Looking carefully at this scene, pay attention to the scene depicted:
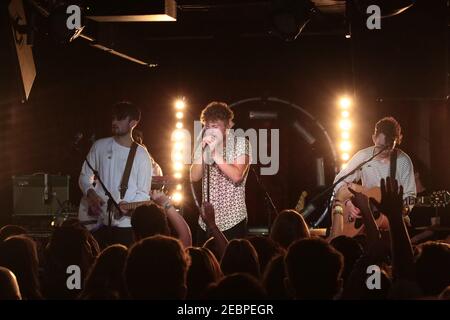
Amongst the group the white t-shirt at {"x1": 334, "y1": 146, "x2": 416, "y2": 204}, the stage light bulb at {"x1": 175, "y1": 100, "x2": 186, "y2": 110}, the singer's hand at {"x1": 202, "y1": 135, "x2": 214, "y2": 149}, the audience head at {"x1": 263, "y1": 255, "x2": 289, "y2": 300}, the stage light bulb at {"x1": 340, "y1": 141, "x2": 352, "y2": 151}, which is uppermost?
the stage light bulb at {"x1": 175, "y1": 100, "x2": 186, "y2": 110}

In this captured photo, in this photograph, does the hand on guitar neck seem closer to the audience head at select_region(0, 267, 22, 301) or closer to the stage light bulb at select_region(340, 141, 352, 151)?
the audience head at select_region(0, 267, 22, 301)

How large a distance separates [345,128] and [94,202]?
17.8 ft

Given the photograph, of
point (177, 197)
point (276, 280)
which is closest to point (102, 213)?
point (276, 280)

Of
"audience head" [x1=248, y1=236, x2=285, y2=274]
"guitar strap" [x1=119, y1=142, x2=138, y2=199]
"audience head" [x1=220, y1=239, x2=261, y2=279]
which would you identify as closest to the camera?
"audience head" [x1=220, y1=239, x2=261, y2=279]

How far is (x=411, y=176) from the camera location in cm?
634

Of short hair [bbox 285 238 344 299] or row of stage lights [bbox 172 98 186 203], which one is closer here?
short hair [bbox 285 238 344 299]

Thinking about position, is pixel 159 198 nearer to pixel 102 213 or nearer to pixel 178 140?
pixel 102 213

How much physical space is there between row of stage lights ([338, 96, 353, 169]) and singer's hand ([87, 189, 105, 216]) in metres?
5.18

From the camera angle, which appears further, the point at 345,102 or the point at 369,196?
the point at 345,102

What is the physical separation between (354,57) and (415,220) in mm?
3327

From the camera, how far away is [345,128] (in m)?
Answer: 10.2

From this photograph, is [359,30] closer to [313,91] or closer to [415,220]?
[415,220]

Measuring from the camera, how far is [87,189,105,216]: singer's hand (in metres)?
5.59

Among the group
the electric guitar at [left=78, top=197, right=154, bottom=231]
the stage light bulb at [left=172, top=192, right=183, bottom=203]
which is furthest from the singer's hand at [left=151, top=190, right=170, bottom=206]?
the stage light bulb at [left=172, top=192, right=183, bottom=203]
